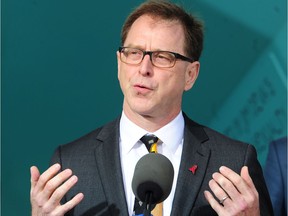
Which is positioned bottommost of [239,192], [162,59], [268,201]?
[268,201]

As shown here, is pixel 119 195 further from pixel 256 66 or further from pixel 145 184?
pixel 256 66

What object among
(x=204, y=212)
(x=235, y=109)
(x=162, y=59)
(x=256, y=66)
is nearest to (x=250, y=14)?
(x=256, y=66)

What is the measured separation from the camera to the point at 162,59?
8.95ft

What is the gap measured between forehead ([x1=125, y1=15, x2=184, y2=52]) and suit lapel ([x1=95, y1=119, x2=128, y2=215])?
0.39 metres

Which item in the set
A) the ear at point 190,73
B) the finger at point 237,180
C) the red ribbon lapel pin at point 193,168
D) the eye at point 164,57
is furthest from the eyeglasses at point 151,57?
the finger at point 237,180

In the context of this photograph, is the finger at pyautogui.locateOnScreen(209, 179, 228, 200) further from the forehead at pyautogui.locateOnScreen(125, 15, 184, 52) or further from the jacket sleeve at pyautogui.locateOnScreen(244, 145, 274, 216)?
the forehead at pyautogui.locateOnScreen(125, 15, 184, 52)

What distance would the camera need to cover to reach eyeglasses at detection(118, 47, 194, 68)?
2.70 m

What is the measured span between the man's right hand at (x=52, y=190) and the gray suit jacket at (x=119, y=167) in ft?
0.95

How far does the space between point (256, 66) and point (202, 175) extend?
164 cm

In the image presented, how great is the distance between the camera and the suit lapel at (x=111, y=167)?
8.56ft

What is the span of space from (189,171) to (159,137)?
20 centimetres

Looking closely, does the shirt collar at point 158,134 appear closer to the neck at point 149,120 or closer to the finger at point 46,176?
the neck at point 149,120

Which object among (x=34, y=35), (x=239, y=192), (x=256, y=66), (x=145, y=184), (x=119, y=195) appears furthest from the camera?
(x=256, y=66)

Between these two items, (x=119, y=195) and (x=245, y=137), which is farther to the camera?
(x=245, y=137)
